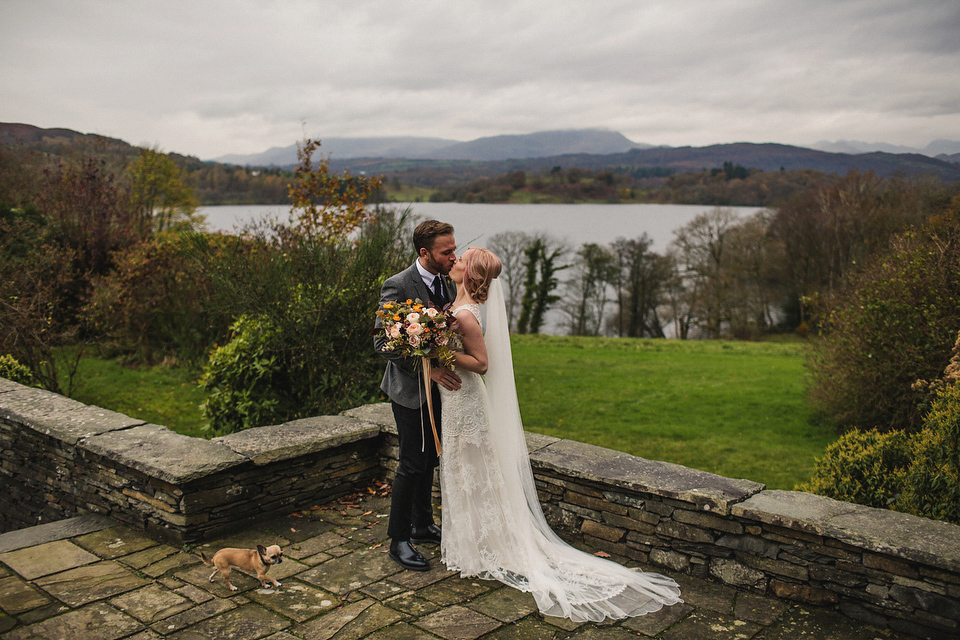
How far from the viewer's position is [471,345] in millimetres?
3828

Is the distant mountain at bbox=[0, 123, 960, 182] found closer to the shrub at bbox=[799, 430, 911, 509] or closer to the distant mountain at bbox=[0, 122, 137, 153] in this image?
the distant mountain at bbox=[0, 122, 137, 153]

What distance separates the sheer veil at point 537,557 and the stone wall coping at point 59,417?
10.1 ft

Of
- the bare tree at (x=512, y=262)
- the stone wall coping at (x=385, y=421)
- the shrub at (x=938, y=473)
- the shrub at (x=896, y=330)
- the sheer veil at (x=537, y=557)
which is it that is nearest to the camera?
the sheer veil at (x=537, y=557)

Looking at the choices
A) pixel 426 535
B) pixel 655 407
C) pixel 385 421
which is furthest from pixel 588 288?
pixel 426 535

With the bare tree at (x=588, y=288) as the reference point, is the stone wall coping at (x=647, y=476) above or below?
above

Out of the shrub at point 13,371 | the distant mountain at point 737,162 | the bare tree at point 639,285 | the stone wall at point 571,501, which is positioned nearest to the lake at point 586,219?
the bare tree at point 639,285

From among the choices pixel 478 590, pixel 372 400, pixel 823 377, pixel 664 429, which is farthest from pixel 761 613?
pixel 823 377

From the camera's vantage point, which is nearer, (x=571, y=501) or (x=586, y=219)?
(x=571, y=501)

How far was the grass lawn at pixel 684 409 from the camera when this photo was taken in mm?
8586

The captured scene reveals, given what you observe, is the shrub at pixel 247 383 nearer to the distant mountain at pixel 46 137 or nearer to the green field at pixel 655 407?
the green field at pixel 655 407

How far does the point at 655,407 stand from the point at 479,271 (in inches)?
324

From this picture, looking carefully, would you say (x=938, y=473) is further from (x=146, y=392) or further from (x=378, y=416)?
(x=146, y=392)

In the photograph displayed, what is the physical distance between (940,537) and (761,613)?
0.95 m

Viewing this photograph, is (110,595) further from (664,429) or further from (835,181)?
(835,181)
